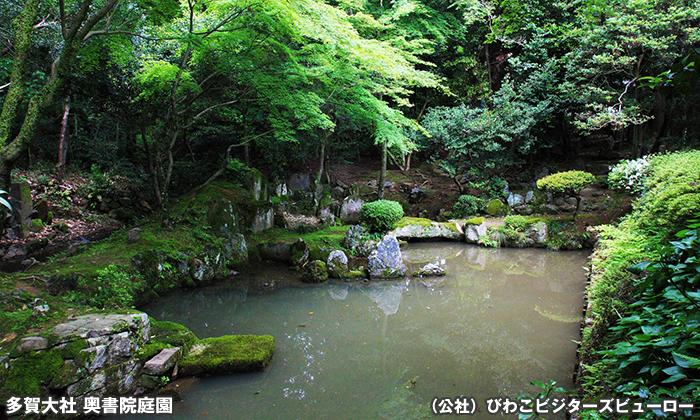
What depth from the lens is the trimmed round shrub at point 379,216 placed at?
31.6ft

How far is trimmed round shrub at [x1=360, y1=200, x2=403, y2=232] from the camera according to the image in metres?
9.64

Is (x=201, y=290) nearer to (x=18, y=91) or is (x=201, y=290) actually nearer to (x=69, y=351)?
(x=69, y=351)

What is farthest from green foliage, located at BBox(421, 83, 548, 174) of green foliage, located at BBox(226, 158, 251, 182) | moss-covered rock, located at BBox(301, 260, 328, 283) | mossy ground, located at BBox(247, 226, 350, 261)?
moss-covered rock, located at BBox(301, 260, 328, 283)

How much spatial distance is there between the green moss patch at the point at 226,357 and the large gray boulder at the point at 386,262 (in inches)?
141

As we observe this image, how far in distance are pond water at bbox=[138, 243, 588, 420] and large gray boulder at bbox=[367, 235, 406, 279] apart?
312mm

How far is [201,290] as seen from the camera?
6.92 meters

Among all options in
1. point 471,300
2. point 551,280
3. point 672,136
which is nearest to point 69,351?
point 471,300

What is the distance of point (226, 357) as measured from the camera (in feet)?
13.6

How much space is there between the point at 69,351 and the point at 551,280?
795 centimetres

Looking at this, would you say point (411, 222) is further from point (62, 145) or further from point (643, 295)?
point (62, 145)

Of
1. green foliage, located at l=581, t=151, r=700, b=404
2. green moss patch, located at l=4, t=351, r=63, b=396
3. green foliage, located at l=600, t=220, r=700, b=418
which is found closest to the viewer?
green foliage, located at l=600, t=220, r=700, b=418

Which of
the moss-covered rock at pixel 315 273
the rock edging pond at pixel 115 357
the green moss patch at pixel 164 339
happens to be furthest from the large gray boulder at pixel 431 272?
the green moss patch at pixel 164 339

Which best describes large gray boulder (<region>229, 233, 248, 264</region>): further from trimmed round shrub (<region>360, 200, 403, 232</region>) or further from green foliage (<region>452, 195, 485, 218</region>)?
green foliage (<region>452, 195, 485, 218</region>)

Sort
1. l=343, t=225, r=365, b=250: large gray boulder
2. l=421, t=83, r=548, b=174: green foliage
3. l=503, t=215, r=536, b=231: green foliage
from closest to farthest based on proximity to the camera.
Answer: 1. l=343, t=225, r=365, b=250: large gray boulder
2. l=503, t=215, r=536, b=231: green foliage
3. l=421, t=83, r=548, b=174: green foliage
